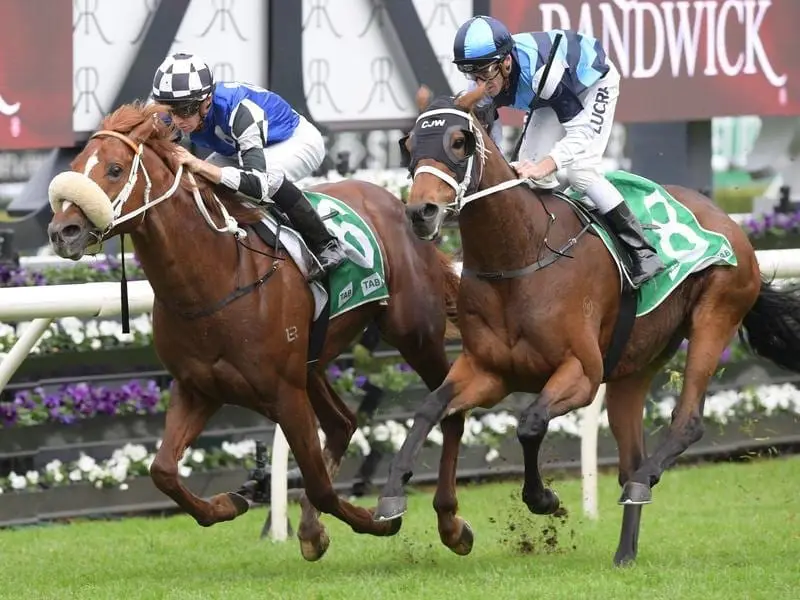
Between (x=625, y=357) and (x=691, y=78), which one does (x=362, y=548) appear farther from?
(x=691, y=78)

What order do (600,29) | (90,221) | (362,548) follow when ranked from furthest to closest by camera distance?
(600,29), (362,548), (90,221)

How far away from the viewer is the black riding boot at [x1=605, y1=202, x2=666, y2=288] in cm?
637

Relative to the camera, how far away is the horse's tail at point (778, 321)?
7168mm

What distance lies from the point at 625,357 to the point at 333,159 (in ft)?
13.8

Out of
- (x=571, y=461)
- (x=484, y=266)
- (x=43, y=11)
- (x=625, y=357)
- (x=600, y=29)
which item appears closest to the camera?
(x=484, y=266)

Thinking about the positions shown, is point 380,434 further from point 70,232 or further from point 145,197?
point 70,232

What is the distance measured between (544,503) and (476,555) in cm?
68

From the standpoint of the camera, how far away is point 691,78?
10.1 metres

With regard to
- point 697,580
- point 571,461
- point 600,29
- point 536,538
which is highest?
point 600,29

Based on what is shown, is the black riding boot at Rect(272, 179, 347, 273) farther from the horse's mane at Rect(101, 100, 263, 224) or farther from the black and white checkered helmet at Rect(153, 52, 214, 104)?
the black and white checkered helmet at Rect(153, 52, 214, 104)

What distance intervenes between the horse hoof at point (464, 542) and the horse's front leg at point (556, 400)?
1.34 ft

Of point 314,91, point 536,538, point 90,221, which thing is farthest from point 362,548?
point 314,91

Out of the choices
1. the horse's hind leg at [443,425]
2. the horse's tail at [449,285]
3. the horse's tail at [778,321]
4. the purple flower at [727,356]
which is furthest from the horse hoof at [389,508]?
the purple flower at [727,356]

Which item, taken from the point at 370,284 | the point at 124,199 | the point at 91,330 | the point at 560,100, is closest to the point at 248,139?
the point at 124,199
